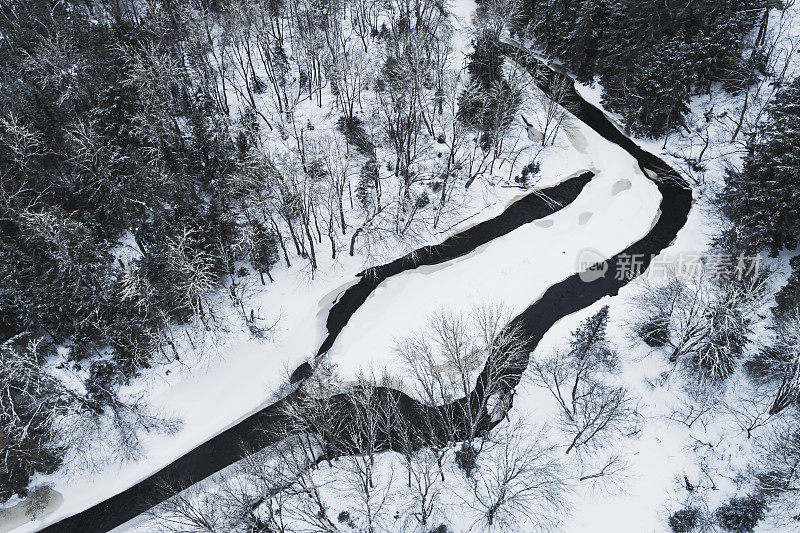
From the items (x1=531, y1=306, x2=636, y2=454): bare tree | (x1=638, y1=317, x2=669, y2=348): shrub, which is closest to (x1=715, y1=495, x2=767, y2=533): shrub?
(x1=531, y1=306, x2=636, y2=454): bare tree

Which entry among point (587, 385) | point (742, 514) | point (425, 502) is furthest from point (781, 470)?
point (425, 502)

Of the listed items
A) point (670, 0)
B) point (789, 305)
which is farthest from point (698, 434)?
point (670, 0)

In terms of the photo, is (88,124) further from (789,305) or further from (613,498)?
(789,305)

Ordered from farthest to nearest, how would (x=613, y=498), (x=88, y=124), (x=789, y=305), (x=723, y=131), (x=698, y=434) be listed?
(x=723, y=131) < (x=88, y=124) < (x=789, y=305) < (x=698, y=434) < (x=613, y=498)

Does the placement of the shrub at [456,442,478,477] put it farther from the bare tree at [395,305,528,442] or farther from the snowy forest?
the bare tree at [395,305,528,442]

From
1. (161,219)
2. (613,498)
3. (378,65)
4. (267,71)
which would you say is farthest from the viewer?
(378,65)

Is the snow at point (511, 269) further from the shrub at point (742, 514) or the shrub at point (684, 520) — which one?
the shrub at point (742, 514)

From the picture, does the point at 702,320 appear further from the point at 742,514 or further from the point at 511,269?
the point at 511,269
